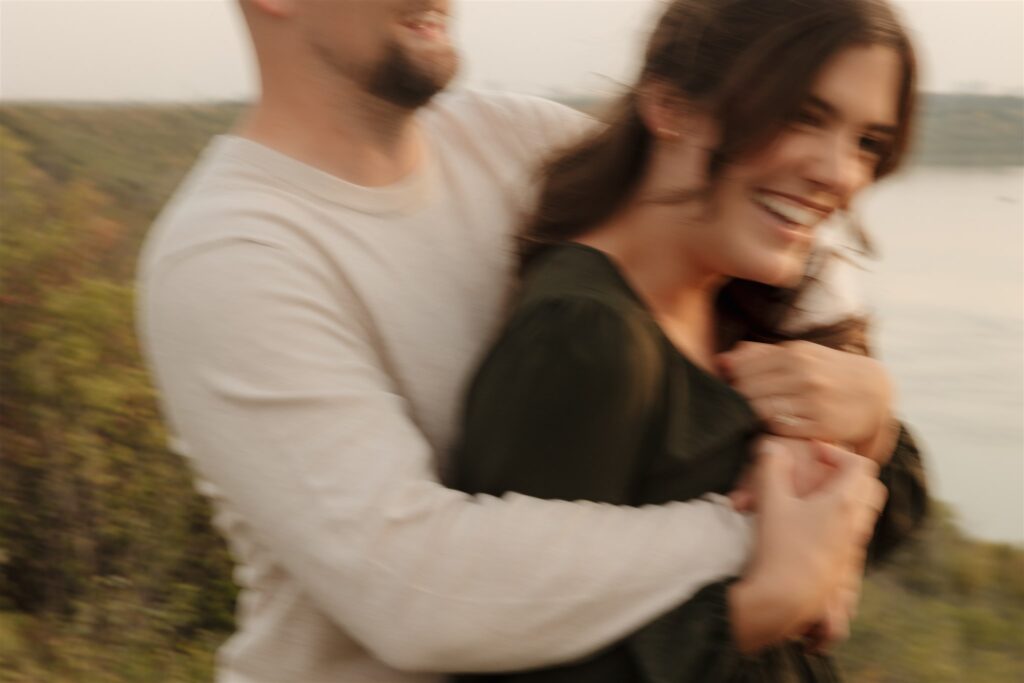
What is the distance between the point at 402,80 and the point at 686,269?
403 millimetres

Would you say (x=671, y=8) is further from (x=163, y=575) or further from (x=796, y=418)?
(x=163, y=575)

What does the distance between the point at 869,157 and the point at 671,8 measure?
11.2 inches

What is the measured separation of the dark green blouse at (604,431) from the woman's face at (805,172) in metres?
0.14

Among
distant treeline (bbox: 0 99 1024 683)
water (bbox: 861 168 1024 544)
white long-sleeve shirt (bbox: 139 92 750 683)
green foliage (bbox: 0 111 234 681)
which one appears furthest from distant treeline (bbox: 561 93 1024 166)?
green foliage (bbox: 0 111 234 681)

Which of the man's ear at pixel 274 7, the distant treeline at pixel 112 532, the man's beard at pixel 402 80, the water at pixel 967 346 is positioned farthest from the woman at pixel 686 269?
the distant treeline at pixel 112 532

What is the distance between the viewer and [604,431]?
1308 mm

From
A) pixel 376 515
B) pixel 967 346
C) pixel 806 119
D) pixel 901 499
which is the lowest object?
pixel 967 346

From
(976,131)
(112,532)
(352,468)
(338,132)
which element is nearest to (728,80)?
(338,132)

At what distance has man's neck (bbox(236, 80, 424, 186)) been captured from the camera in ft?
5.10

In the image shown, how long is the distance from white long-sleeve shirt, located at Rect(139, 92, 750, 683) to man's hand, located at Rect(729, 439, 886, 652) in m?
0.04

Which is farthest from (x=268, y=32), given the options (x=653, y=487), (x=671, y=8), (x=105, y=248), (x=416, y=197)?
(x=105, y=248)

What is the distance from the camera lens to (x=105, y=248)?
14.3 feet

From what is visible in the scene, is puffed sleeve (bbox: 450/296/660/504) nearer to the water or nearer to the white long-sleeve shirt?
the white long-sleeve shirt

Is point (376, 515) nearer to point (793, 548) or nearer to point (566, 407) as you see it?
point (566, 407)
